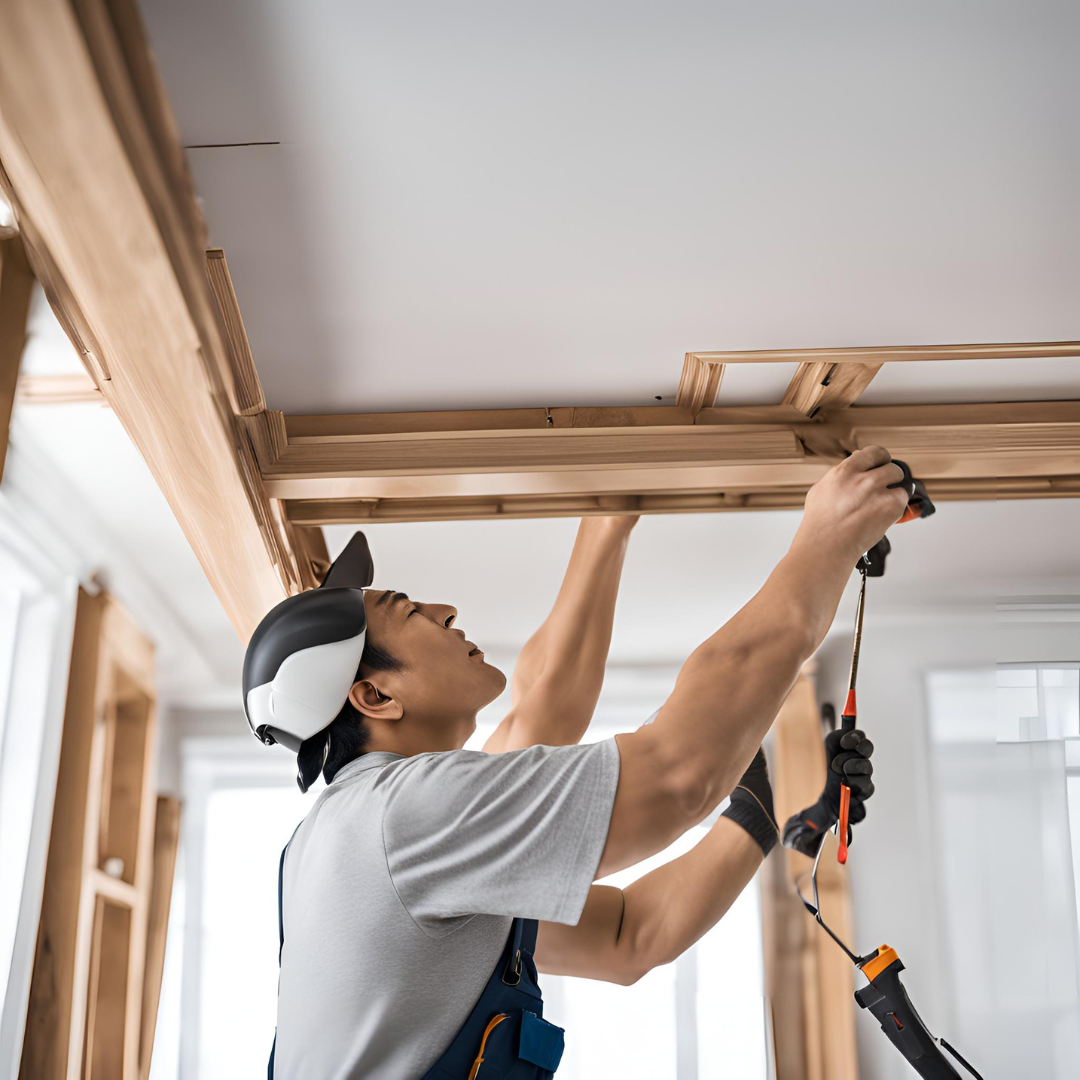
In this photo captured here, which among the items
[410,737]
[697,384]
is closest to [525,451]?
[697,384]

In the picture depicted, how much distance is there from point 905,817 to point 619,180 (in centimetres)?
275

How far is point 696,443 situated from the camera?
5.89 feet

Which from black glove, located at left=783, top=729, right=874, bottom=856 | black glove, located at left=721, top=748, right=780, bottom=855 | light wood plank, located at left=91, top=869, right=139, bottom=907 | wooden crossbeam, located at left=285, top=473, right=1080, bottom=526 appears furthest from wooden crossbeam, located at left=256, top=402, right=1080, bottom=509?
light wood plank, located at left=91, top=869, right=139, bottom=907

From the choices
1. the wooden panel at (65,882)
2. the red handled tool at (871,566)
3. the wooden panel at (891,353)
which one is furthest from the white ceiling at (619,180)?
the wooden panel at (65,882)

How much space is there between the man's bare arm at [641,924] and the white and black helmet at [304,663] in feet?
1.95

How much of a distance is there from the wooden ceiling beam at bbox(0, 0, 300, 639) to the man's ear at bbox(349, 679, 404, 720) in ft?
1.32

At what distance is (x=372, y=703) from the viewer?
158 cm

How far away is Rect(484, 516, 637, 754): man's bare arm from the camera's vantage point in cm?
212

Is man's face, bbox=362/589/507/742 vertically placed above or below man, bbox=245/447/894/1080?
above

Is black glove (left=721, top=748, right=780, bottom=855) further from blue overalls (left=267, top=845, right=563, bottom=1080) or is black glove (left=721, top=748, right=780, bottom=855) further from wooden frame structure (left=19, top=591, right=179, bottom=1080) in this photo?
wooden frame structure (left=19, top=591, right=179, bottom=1080)

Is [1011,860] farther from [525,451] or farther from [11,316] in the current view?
[11,316]

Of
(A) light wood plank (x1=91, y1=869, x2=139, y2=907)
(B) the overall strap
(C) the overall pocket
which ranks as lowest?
(C) the overall pocket

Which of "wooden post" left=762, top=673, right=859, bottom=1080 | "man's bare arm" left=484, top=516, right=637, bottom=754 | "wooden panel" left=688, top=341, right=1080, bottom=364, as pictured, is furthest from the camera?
"wooden post" left=762, top=673, right=859, bottom=1080

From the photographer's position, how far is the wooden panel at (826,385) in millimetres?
1705
